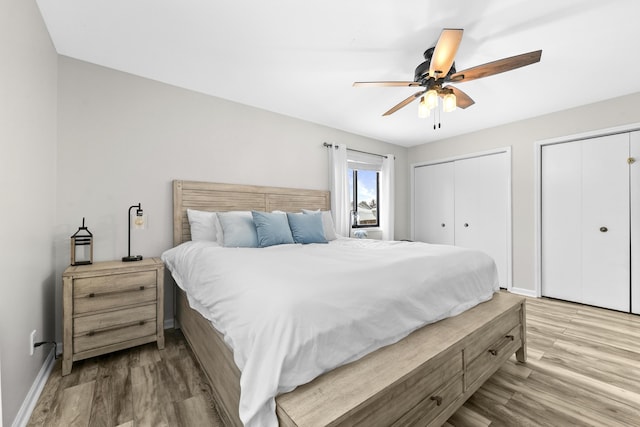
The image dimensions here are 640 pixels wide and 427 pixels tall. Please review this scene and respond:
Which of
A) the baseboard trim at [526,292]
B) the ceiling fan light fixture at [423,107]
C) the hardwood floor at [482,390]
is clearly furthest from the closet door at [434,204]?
the ceiling fan light fixture at [423,107]

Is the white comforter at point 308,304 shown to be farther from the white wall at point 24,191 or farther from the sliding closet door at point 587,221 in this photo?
the sliding closet door at point 587,221

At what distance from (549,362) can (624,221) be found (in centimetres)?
222

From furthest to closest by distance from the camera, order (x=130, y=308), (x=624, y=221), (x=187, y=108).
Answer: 1. (x=624, y=221)
2. (x=187, y=108)
3. (x=130, y=308)

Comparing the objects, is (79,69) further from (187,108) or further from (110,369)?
(110,369)

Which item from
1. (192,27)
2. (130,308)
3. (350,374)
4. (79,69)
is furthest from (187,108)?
(350,374)

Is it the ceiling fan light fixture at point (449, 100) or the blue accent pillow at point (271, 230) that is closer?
the ceiling fan light fixture at point (449, 100)

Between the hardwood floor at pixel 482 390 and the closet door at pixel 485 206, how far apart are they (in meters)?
1.75

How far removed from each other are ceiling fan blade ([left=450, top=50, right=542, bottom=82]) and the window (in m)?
2.54

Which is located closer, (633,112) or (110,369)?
(110,369)

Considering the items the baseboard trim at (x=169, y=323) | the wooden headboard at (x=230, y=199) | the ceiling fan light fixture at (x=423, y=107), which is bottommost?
the baseboard trim at (x=169, y=323)

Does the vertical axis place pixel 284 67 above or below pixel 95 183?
above

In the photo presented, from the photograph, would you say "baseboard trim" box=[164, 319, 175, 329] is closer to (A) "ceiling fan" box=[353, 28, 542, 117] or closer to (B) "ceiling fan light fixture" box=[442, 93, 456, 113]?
(A) "ceiling fan" box=[353, 28, 542, 117]

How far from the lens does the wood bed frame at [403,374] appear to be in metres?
0.94

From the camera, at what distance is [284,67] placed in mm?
2408
